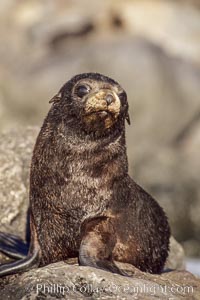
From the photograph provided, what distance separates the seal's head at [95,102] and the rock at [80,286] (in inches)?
45.5

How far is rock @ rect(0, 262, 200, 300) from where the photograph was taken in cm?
846

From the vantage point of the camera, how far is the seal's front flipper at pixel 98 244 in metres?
9.15

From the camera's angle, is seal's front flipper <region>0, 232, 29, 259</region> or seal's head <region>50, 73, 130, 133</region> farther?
seal's front flipper <region>0, 232, 29, 259</region>

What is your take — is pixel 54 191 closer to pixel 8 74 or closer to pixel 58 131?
pixel 58 131

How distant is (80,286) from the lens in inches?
336

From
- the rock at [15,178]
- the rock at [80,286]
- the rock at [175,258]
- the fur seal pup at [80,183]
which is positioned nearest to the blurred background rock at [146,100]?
the rock at [15,178]

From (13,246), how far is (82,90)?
67.4 inches

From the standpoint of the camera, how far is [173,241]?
12.5m

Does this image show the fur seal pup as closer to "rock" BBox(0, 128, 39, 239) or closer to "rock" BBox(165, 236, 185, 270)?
"rock" BBox(0, 128, 39, 239)

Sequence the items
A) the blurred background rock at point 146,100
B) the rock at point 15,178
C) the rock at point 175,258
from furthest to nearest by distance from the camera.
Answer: the blurred background rock at point 146,100 < the rock at point 175,258 < the rock at point 15,178

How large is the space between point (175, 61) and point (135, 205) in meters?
18.6

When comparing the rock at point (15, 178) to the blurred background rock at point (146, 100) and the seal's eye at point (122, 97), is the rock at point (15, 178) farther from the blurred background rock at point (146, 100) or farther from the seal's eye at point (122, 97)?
the blurred background rock at point (146, 100)

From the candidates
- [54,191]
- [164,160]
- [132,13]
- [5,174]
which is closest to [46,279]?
[54,191]

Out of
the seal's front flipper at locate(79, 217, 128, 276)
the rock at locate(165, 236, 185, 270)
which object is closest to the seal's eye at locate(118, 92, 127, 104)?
the seal's front flipper at locate(79, 217, 128, 276)
